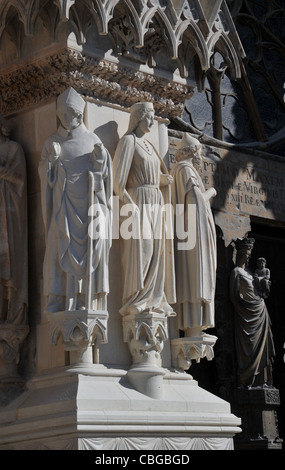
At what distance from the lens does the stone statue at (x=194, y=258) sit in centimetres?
1114

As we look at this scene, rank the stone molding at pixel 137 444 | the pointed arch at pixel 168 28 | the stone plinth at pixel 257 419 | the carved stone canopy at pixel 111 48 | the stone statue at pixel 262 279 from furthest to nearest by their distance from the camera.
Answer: the stone statue at pixel 262 279
the stone plinth at pixel 257 419
the pointed arch at pixel 168 28
the carved stone canopy at pixel 111 48
the stone molding at pixel 137 444

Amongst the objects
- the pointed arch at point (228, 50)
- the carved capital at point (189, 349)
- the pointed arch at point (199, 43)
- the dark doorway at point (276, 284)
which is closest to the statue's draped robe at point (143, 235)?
the carved capital at point (189, 349)

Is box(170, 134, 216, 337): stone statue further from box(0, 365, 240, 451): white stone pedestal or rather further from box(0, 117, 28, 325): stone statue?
Result: box(0, 117, 28, 325): stone statue

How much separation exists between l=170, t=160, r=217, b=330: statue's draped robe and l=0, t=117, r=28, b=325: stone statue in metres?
1.43

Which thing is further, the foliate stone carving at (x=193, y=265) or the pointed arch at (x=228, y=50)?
the pointed arch at (x=228, y=50)

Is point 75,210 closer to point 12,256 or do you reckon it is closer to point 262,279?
point 12,256

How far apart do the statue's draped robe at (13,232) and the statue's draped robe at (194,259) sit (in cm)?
143

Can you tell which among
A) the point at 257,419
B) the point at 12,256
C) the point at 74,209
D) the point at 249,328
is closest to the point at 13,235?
the point at 12,256

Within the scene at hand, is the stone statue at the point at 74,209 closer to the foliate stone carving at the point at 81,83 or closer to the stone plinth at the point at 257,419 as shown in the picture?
the foliate stone carving at the point at 81,83

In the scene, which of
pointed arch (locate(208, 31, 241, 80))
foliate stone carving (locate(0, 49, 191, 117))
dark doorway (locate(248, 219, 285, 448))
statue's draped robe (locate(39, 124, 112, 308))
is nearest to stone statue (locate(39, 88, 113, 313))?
statue's draped robe (locate(39, 124, 112, 308))

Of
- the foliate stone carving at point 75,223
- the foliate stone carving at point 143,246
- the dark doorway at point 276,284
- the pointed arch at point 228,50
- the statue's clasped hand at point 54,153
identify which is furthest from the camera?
the dark doorway at point 276,284

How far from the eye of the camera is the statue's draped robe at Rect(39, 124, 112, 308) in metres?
10.2

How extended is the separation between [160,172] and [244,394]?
11.7ft
